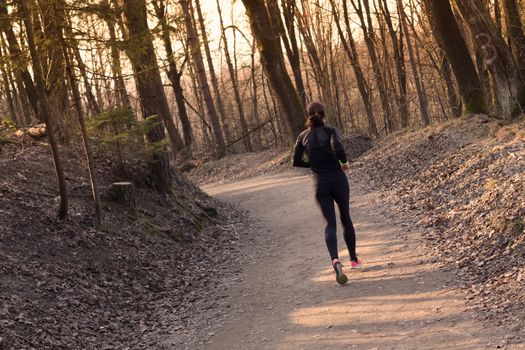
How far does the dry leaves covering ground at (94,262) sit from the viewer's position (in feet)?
22.7

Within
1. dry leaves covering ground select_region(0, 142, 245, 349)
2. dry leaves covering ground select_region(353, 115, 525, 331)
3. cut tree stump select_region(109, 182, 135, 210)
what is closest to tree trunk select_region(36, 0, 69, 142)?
dry leaves covering ground select_region(0, 142, 245, 349)

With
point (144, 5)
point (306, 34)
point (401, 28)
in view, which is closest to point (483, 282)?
point (144, 5)

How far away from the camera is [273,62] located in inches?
864

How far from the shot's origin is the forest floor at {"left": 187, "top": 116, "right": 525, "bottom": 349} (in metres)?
5.64

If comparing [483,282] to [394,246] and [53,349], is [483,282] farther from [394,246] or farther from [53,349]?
[53,349]

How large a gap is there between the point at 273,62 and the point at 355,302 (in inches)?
639

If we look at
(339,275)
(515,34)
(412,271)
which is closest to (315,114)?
(339,275)

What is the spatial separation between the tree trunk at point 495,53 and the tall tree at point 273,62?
8787 millimetres

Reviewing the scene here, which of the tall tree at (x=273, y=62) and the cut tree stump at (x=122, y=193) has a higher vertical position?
the tall tree at (x=273, y=62)

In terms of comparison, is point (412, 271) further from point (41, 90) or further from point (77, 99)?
point (41, 90)

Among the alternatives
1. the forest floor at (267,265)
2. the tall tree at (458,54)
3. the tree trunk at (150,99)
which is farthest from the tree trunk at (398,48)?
the tree trunk at (150,99)

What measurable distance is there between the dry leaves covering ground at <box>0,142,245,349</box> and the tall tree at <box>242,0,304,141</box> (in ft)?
31.3

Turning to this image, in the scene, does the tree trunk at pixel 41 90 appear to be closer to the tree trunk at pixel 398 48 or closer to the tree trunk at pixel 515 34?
the tree trunk at pixel 515 34

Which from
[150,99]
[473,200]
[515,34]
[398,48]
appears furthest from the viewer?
[398,48]
